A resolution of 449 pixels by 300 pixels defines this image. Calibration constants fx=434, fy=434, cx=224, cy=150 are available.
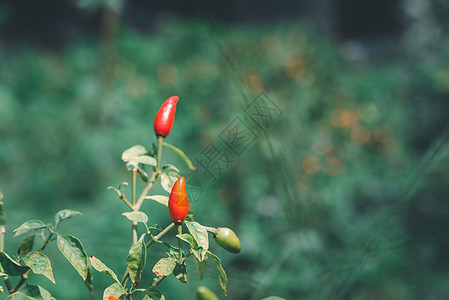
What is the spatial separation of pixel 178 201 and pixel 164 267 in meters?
0.06

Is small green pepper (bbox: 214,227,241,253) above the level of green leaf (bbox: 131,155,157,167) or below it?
below

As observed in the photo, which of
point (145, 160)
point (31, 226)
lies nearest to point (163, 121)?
point (145, 160)

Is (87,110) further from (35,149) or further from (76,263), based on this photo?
(76,263)

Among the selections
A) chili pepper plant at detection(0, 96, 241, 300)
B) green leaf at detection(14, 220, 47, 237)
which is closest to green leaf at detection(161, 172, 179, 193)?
chili pepper plant at detection(0, 96, 241, 300)

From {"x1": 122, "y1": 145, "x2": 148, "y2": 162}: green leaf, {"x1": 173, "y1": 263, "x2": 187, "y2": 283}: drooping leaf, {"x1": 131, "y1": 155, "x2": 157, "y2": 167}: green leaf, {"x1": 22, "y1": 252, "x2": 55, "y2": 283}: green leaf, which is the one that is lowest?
{"x1": 173, "y1": 263, "x2": 187, "y2": 283}: drooping leaf

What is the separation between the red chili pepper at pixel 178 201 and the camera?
0.31 meters

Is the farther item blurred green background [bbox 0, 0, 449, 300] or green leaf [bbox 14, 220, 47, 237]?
blurred green background [bbox 0, 0, 449, 300]

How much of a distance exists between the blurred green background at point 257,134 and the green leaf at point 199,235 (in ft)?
0.57

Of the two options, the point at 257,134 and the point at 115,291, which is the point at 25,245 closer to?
the point at 115,291

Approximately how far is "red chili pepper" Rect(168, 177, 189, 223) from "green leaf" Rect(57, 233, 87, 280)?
0.10m

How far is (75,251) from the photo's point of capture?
0.36 metres

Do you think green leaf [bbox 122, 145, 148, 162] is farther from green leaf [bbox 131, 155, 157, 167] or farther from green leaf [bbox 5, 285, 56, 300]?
green leaf [bbox 5, 285, 56, 300]

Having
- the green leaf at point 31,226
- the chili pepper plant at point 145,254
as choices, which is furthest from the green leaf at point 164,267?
the green leaf at point 31,226

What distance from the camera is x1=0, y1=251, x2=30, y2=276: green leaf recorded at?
33 centimetres
